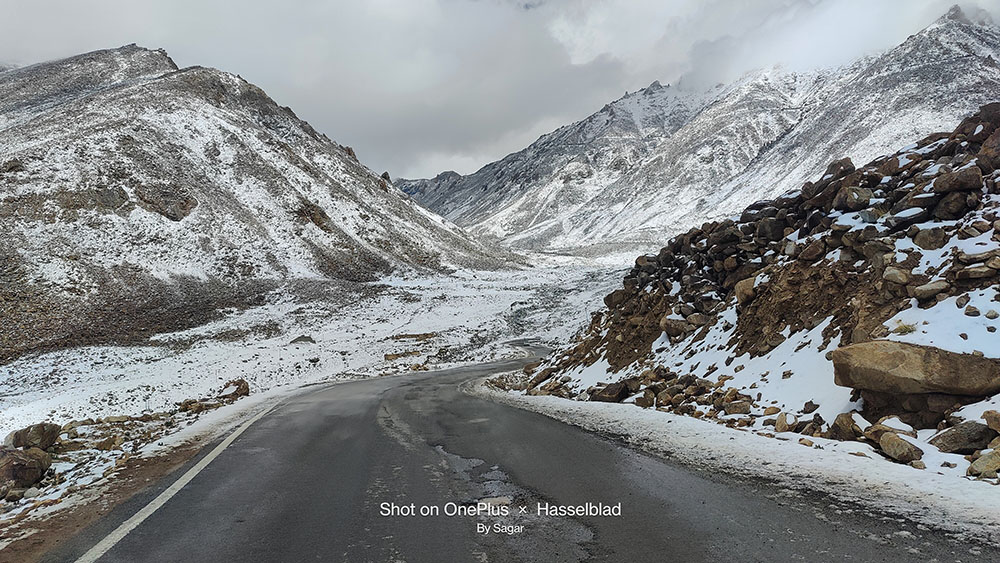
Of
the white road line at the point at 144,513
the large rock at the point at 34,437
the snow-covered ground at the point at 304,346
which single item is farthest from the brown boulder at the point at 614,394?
the snow-covered ground at the point at 304,346

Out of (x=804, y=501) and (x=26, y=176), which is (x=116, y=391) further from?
(x=26, y=176)

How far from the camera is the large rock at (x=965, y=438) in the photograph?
4895 mm

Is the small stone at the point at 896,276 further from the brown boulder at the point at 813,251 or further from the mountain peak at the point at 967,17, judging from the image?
the mountain peak at the point at 967,17

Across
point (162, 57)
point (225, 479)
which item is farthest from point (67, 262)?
point (162, 57)

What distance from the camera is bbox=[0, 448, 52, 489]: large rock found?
20.0 ft

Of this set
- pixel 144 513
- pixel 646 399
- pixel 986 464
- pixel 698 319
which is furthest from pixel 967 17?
pixel 144 513

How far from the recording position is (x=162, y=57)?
335ft

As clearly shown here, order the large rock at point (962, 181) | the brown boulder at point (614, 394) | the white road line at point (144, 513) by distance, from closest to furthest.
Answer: the white road line at point (144, 513), the large rock at point (962, 181), the brown boulder at point (614, 394)

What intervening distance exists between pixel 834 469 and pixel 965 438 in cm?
132

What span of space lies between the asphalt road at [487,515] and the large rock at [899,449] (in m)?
1.51

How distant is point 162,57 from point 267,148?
155 feet

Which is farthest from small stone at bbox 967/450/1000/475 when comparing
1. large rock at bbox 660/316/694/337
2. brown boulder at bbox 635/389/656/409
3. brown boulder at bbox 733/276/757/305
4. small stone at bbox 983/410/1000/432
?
large rock at bbox 660/316/694/337

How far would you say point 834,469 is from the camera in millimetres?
4957

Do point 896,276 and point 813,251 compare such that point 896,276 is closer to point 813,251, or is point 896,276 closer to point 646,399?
point 813,251
